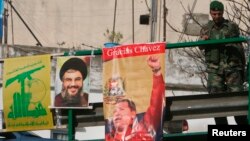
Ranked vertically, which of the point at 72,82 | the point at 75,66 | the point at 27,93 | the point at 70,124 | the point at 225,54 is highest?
the point at 225,54

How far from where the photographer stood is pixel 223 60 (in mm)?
7223

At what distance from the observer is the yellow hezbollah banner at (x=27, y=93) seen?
773 centimetres

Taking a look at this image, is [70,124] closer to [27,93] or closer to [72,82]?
[72,82]

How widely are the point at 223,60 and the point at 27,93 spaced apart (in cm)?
226

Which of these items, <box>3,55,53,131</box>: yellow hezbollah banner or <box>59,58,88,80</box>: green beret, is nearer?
<box>59,58,88,80</box>: green beret

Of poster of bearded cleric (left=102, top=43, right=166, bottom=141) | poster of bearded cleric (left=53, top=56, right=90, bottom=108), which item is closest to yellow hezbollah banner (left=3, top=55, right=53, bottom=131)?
poster of bearded cleric (left=53, top=56, right=90, bottom=108)

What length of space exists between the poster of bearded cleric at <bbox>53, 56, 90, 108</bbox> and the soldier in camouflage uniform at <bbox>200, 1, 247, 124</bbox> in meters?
1.31

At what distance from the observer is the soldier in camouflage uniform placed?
712 centimetres

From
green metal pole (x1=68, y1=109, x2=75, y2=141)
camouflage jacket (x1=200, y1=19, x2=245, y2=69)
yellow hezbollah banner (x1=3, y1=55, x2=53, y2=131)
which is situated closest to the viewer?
camouflage jacket (x1=200, y1=19, x2=245, y2=69)

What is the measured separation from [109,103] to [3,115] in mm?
1588

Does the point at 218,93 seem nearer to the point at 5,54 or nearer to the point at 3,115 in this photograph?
the point at 3,115

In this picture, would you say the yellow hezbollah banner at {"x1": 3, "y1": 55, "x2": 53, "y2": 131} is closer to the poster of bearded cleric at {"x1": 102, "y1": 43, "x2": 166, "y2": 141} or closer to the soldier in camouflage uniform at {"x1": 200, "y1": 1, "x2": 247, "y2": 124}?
the poster of bearded cleric at {"x1": 102, "y1": 43, "x2": 166, "y2": 141}

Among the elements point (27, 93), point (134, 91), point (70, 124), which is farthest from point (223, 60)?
point (27, 93)

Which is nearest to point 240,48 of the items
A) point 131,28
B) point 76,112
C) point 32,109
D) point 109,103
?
point 109,103
